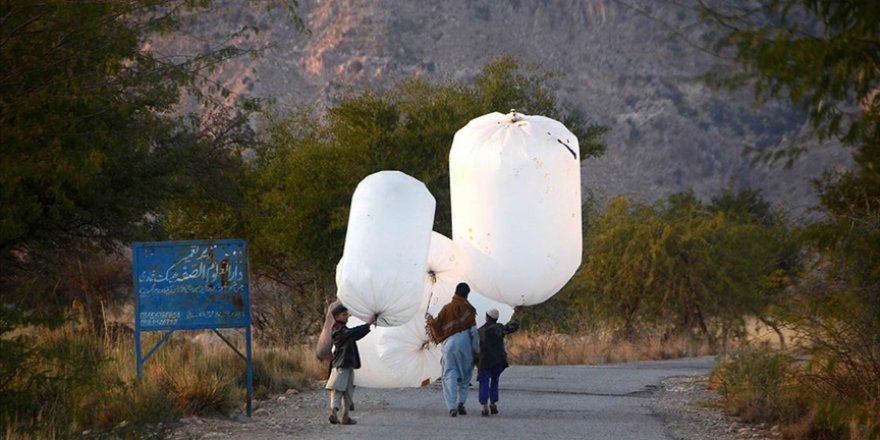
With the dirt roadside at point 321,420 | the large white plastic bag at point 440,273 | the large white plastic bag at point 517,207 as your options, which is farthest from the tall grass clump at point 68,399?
the large white plastic bag at point 517,207

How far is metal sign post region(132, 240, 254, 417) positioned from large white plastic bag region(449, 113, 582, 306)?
10.4 ft

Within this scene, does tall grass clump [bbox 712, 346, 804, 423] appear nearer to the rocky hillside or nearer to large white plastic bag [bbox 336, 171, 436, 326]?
large white plastic bag [bbox 336, 171, 436, 326]

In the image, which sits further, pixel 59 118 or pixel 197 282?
pixel 197 282

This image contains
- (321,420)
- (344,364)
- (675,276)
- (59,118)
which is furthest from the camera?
(675,276)

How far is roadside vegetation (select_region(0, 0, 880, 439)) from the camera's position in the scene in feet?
41.0

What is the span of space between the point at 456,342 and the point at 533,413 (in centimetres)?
188

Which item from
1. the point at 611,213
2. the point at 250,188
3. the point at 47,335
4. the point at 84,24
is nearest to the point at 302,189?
the point at 250,188

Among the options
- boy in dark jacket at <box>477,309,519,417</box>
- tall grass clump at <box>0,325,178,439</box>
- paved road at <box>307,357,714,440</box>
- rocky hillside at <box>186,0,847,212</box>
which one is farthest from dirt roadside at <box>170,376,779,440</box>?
rocky hillside at <box>186,0,847,212</box>

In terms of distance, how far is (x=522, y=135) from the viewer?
17031mm

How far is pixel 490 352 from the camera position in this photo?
63.2 ft

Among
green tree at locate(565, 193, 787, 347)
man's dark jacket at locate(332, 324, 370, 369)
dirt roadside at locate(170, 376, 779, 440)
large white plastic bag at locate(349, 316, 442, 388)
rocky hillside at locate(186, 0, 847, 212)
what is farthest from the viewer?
rocky hillside at locate(186, 0, 847, 212)

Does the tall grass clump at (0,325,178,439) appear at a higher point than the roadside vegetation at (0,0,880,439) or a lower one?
lower

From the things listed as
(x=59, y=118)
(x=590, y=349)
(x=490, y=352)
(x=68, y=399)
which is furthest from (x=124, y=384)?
(x=590, y=349)

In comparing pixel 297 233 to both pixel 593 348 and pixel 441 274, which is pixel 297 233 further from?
pixel 441 274
